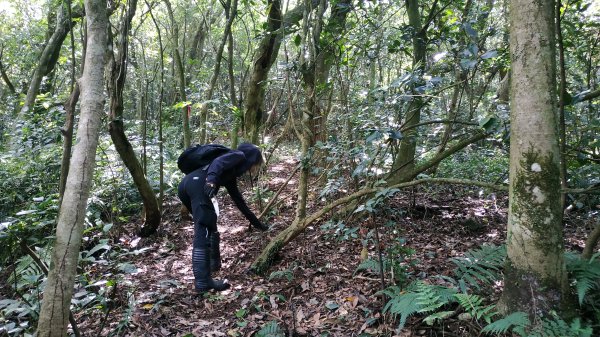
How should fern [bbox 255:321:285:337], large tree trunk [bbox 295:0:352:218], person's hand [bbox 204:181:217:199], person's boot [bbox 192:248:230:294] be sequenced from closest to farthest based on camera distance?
fern [bbox 255:321:285:337]
person's boot [bbox 192:248:230:294]
person's hand [bbox 204:181:217:199]
large tree trunk [bbox 295:0:352:218]

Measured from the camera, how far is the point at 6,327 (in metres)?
2.90

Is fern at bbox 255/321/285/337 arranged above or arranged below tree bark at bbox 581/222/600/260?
below

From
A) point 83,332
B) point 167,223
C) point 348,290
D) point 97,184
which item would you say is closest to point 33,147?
point 97,184

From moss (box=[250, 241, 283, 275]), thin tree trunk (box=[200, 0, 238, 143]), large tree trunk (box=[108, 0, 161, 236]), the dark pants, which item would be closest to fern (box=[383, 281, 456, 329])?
moss (box=[250, 241, 283, 275])

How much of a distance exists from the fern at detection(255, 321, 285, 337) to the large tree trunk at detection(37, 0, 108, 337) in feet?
4.51

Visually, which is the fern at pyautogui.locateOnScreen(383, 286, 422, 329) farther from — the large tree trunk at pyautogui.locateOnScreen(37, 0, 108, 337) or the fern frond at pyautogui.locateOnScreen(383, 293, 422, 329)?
the large tree trunk at pyautogui.locateOnScreen(37, 0, 108, 337)

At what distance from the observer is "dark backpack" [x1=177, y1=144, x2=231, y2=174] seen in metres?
4.87

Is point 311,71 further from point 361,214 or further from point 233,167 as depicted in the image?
point 361,214

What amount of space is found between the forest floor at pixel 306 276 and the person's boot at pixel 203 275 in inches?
3.5

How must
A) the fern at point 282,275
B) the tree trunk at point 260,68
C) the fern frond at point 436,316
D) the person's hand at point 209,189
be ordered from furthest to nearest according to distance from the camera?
the tree trunk at point 260,68, the person's hand at point 209,189, the fern at point 282,275, the fern frond at point 436,316

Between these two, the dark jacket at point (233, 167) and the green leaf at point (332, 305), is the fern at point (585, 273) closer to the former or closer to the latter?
the green leaf at point (332, 305)

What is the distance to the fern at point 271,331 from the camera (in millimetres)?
3022

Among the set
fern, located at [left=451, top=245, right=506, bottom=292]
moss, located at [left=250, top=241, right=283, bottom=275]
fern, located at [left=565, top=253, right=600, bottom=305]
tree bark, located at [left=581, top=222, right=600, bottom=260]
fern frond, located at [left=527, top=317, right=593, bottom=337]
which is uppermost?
tree bark, located at [left=581, top=222, right=600, bottom=260]

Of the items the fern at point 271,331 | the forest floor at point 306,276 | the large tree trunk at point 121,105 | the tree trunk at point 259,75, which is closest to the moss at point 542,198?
the forest floor at point 306,276
